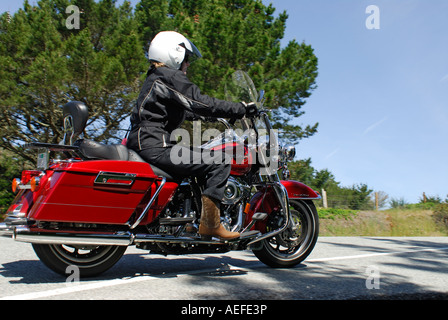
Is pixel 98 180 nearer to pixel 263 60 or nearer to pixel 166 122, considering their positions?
pixel 166 122

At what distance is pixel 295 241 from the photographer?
4.45 m

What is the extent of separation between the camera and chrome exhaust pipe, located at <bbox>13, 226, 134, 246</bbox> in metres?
2.97

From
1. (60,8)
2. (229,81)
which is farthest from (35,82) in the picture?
(229,81)

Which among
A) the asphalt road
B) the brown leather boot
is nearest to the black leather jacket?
the brown leather boot

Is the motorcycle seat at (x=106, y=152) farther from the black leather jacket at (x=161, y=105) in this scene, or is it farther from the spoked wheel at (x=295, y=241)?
the spoked wheel at (x=295, y=241)

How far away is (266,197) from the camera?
4406 millimetres

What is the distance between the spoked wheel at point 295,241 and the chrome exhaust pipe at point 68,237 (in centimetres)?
156

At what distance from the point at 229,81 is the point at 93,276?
97.3 inches

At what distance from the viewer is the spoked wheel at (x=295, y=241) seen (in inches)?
168

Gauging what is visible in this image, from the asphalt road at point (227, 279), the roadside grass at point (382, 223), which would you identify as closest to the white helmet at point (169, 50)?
the asphalt road at point (227, 279)

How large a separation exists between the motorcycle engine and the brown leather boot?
377 mm

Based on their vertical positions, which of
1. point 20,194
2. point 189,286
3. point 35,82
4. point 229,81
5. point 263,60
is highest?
point 263,60

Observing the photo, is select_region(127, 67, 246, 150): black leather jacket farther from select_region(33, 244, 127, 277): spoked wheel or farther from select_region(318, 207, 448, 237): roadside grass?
select_region(318, 207, 448, 237): roadside grass

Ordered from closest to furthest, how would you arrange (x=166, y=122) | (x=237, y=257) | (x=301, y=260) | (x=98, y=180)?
1. (x=98, y=180)
2. (x=166, y=122)
3. (x=301, y=260)
4. (x=237, y=257)
